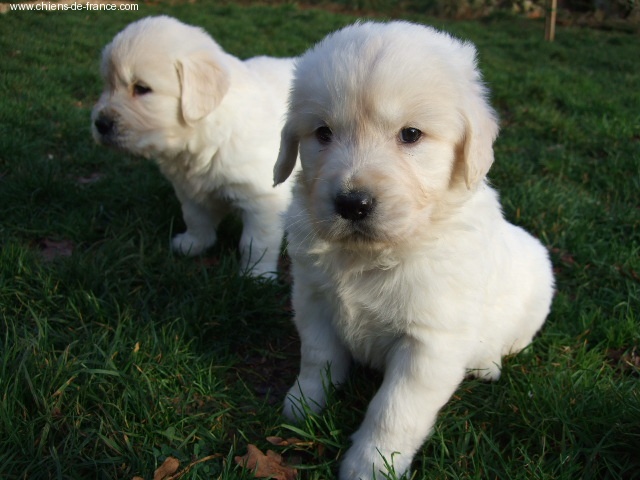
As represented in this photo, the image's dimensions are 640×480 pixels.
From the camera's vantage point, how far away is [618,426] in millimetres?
2145

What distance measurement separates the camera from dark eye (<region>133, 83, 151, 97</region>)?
135 inches

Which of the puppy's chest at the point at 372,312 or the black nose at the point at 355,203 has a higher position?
the black nose at the point at 355,203

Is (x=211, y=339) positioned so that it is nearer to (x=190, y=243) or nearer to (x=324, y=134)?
(x=190, y=243)

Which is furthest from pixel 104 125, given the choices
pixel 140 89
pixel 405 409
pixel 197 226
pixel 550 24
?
pixel 550 24

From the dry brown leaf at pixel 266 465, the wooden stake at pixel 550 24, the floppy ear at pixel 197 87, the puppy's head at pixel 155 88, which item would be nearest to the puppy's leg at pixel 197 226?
the puppy's head at pixel 155 88

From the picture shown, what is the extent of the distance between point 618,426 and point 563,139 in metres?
3.86

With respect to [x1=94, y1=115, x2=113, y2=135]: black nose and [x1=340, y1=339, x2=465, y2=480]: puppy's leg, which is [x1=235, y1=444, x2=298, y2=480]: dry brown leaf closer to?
[x1=340, y1=339, x2=465, y2=480]: puppy's leg

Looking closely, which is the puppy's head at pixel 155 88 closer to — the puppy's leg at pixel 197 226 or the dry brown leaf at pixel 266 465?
the puppy's leg at pixel 197 226

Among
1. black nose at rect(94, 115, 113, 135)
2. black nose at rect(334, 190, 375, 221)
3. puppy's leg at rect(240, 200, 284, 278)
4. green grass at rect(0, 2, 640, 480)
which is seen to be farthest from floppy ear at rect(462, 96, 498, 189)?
black nose at rect(94, 115, 113, 135)

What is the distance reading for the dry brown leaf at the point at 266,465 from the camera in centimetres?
203

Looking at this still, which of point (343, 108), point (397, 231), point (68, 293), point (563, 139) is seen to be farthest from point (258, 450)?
point (563, 139)

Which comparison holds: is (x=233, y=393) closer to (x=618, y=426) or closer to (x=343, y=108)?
(x=343, y=108)

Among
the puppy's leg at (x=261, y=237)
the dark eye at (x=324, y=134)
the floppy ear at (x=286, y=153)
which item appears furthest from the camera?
the puppy's leg at (x=261, y=237)

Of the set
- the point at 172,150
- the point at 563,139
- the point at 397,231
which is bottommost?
the point at 563,139
